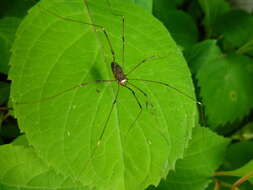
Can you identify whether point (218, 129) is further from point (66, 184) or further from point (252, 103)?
point (66, 184)

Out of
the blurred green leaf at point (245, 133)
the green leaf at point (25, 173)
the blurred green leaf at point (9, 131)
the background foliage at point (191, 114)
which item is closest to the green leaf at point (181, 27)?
the background foliage at point (191, 114)

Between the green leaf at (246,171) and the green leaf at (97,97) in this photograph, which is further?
the green leaf at (246,171)

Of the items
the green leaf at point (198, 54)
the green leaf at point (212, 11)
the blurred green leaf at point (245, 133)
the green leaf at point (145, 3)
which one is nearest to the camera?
the green leaf at point (145, 3)

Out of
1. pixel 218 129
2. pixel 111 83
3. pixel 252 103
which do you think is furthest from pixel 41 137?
pixel 252 103

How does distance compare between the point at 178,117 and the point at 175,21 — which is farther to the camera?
the point at 175,21

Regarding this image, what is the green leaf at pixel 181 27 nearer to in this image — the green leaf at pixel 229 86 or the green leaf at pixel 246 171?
the green leaf at pixel 229 86

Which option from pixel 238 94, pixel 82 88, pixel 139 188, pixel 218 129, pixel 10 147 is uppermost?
pixel 82 88

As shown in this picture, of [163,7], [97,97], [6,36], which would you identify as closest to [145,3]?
[97,97]

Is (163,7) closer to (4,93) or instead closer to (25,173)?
(4,93)
